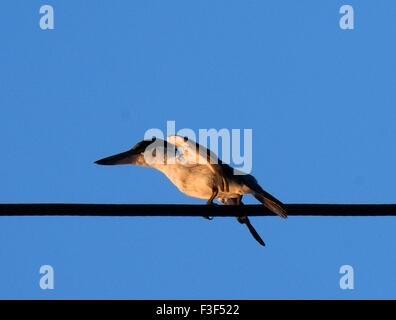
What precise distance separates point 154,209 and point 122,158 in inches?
111

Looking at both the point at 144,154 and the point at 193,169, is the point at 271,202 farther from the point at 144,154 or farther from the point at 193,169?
the point at 144,154

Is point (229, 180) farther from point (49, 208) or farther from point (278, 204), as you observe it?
point (49, 208)

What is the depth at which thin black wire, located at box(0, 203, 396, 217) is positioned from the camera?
422cm

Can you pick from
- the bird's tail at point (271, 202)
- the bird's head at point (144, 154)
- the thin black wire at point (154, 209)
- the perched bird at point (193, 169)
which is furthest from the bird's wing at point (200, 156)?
the thin black wire at point (154, 209)

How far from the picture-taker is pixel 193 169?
6875mm

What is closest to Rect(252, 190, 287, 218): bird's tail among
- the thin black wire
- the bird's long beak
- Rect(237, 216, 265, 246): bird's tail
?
the thin black wire

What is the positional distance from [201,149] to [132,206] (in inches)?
87.9

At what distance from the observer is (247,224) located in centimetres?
668

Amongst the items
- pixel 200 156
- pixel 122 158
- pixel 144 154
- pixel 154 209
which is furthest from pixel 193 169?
pixel 154 209

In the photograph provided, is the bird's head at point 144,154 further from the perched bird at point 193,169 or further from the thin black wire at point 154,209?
the thin black wire at point 154,209

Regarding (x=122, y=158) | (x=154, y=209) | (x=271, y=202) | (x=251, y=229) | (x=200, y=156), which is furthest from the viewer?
(x=122, y=158)

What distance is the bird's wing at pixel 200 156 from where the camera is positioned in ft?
21.3

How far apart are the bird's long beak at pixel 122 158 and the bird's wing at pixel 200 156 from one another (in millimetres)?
559
